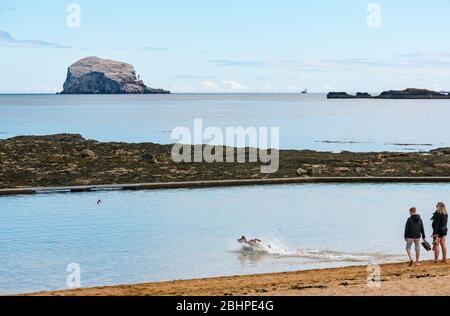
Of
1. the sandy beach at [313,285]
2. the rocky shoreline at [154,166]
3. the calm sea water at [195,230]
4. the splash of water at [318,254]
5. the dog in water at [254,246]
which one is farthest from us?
the rocky shoreline at [154,166]

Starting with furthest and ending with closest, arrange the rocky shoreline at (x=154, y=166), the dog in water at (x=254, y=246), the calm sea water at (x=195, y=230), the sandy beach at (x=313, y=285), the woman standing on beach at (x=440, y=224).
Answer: the rocky shoreline at (x=154, y=166) < the dog in water at (x=254, y=246) < the calm sea water at (x=195, y=230) < the woman standing on beach at (x=440, y=224) < the sandy beach at (x=313, y=285)

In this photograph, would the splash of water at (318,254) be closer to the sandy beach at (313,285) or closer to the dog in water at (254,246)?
the dog in water at (254,246)

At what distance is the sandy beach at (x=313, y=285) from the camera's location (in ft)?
64.7

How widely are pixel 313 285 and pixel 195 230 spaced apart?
14.8 m

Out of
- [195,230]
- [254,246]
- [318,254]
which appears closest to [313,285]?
[318,254]

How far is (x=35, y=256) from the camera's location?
1148 inches

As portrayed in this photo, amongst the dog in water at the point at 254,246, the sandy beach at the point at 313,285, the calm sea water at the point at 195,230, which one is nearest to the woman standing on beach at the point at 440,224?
the sandy beach at the point at 313,285

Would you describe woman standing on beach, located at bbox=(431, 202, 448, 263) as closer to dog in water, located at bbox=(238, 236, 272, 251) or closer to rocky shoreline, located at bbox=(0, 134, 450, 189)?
dog in water, located at bbox=(238, 236, 272, 251)

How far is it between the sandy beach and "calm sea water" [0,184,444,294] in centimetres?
216

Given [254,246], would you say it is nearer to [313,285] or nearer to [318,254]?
[318,254]

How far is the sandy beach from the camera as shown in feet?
64.7

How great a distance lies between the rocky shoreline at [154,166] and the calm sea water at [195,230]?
177 inches

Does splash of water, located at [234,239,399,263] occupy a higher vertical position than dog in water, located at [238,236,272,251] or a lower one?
lower

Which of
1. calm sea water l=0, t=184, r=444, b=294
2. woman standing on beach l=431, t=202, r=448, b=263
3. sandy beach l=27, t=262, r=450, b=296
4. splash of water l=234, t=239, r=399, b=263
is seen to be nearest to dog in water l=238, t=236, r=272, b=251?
splash of water l=234, t=239, r=399, b=263
